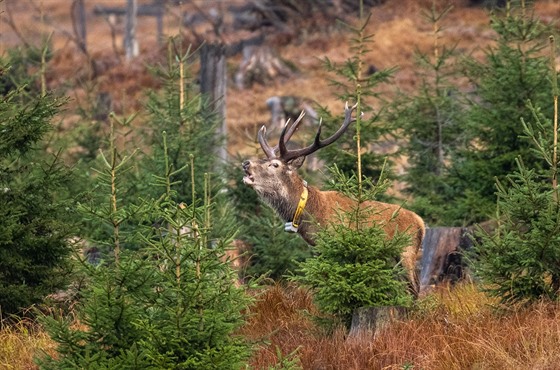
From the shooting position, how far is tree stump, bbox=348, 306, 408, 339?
9.69 meters

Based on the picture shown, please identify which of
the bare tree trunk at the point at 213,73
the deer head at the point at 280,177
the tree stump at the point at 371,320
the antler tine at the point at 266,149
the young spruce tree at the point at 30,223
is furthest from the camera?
the bare tree trunk at the point at 213,73

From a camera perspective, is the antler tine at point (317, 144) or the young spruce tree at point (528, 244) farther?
the antler tine at point (317, 144)

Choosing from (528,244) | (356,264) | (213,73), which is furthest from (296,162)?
(213,73)

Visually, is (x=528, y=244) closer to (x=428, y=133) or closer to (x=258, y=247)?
(x=258, y=247)

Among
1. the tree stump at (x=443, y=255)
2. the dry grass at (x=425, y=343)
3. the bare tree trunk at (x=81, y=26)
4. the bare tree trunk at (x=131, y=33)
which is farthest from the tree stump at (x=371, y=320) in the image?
the bare tree trunk at (x=131, y=33)

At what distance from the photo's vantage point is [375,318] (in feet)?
31.9

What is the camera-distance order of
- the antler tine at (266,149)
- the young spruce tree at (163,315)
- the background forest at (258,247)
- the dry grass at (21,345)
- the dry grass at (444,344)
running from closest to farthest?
the young spruce tree at (163,315)
the background forest at (258,247)
the dry grass at (444,344)
the dry grass at (21,345)
the antler tine at (266,149)

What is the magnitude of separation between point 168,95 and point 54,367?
7.84m

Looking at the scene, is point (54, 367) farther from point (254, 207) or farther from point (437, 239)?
point (254, 207)

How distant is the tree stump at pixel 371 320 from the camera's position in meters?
9.69

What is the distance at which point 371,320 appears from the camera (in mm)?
9719

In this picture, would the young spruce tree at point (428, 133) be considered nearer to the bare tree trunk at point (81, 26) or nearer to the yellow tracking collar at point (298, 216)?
the yellow tracking collar at point (298, 216)

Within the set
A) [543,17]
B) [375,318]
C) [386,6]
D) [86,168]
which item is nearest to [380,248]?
[375,318]

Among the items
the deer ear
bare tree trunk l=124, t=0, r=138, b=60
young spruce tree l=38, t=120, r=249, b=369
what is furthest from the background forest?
bare tree trunk l=124, t=0, r=138, b=60
